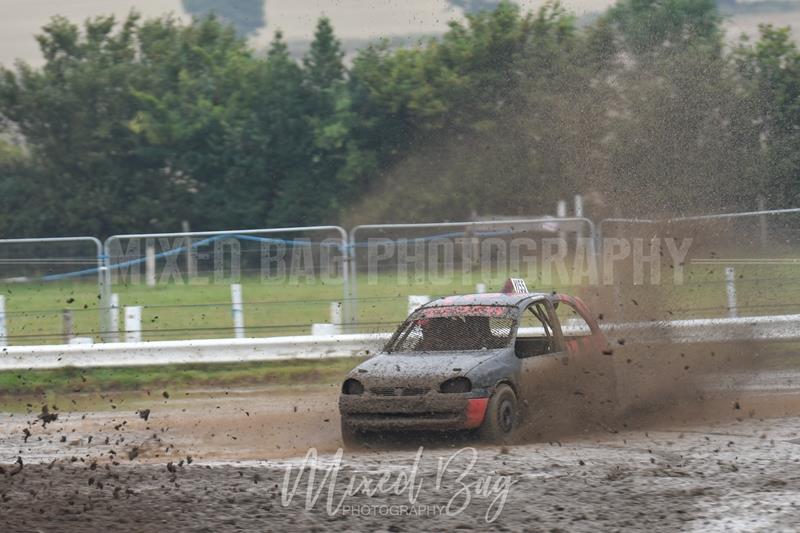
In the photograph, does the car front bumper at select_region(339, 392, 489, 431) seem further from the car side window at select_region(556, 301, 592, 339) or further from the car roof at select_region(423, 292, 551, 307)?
the car side window at select_region(556, 301, 592, 339)

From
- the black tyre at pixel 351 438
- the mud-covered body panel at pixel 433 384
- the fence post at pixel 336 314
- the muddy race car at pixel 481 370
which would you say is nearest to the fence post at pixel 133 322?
the fence post at pixel 336 314

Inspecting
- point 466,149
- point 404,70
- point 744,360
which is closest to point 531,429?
point 744,360

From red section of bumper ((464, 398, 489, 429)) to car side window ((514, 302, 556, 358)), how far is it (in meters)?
0.96

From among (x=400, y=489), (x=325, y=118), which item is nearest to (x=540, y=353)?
(x=400, y=489)

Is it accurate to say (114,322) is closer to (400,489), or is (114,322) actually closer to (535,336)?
(535,336)

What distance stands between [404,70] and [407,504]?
33.0 meters

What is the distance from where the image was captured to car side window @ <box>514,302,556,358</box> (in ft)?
34.2

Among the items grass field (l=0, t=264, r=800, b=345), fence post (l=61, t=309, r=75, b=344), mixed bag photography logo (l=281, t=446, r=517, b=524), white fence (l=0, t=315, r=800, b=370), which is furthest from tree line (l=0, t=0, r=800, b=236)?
mixed bag photography logo (l=281, t=446, r=517, b=524)

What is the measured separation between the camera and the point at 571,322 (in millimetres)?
11773

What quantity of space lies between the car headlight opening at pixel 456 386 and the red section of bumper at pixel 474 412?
12 cm

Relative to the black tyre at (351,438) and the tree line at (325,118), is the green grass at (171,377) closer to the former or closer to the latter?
the black tyre at (351,438)

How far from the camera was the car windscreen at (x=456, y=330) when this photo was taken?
34.1 feet

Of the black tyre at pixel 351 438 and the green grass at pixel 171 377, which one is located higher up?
the green grass at pixel 171 377

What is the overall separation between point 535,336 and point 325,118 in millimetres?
31677
